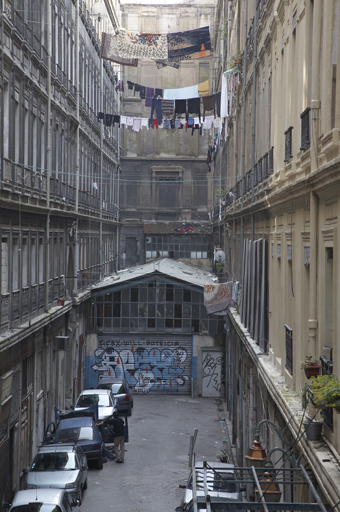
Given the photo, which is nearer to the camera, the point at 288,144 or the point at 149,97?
the point at 288,144

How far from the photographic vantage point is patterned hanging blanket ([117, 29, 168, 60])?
27438mm

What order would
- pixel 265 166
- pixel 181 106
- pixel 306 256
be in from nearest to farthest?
pixel 306 256 → pixel 265 166 → pixel 181 106

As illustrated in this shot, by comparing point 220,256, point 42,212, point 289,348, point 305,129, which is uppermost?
point 305,129

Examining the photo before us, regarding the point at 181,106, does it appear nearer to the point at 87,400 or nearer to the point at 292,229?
the point at 87,400

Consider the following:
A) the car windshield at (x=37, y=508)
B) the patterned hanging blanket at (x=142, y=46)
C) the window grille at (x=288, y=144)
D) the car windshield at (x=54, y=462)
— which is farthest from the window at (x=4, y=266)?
the patterned hanging blanket at (x=142, y=46)

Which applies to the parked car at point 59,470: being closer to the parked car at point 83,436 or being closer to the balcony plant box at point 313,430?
the parked car at point 83,436

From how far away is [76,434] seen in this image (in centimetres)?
2164

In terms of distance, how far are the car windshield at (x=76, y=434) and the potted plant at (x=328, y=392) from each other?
15578mm

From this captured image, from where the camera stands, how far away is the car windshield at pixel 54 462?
17.6 m

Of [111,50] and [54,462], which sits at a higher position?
[111,50]

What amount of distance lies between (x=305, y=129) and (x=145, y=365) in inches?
1004

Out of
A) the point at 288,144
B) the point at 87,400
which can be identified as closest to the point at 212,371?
the point at 87,400

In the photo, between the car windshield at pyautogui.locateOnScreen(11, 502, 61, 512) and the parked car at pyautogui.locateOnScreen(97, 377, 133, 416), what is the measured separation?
1459 cm

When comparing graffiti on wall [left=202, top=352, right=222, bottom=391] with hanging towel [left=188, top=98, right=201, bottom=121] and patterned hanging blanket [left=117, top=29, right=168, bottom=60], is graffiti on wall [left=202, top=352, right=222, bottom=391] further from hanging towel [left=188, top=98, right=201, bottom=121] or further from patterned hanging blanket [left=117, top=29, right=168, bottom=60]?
patterned hanging blanket [left=117, top=29, right=168, bottom=60]
